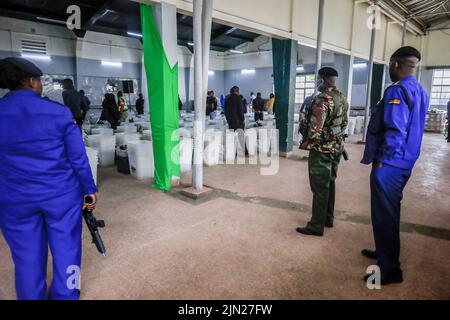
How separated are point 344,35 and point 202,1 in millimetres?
5742

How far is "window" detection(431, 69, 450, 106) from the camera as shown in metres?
13.6

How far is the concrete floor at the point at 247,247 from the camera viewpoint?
2188 mm

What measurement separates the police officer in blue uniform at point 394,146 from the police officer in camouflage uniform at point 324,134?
22.4 inches

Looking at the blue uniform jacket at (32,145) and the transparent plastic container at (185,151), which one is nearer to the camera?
the blue uniform jacket at (32,145)

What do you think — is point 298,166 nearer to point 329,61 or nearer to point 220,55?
point 329,61

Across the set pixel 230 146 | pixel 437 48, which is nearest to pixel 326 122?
pixel 230 146

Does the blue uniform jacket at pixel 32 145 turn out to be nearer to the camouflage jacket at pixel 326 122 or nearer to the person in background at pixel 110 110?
the camouflage jacket at pixel 326 122

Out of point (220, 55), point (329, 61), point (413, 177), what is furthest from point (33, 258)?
point (220, 55)

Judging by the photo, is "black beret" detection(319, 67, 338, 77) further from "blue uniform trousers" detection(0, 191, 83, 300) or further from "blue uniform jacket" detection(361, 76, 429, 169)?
"blue uniform trousers" detection(0, 191, 83, 300)

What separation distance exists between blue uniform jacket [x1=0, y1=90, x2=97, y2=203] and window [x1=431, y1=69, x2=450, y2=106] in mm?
16301

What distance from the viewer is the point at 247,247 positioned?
2.80 m

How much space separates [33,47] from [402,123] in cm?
1326

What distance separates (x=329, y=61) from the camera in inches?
570

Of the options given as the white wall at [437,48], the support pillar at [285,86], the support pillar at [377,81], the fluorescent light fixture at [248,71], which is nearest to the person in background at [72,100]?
the support pillar at [285,86]
